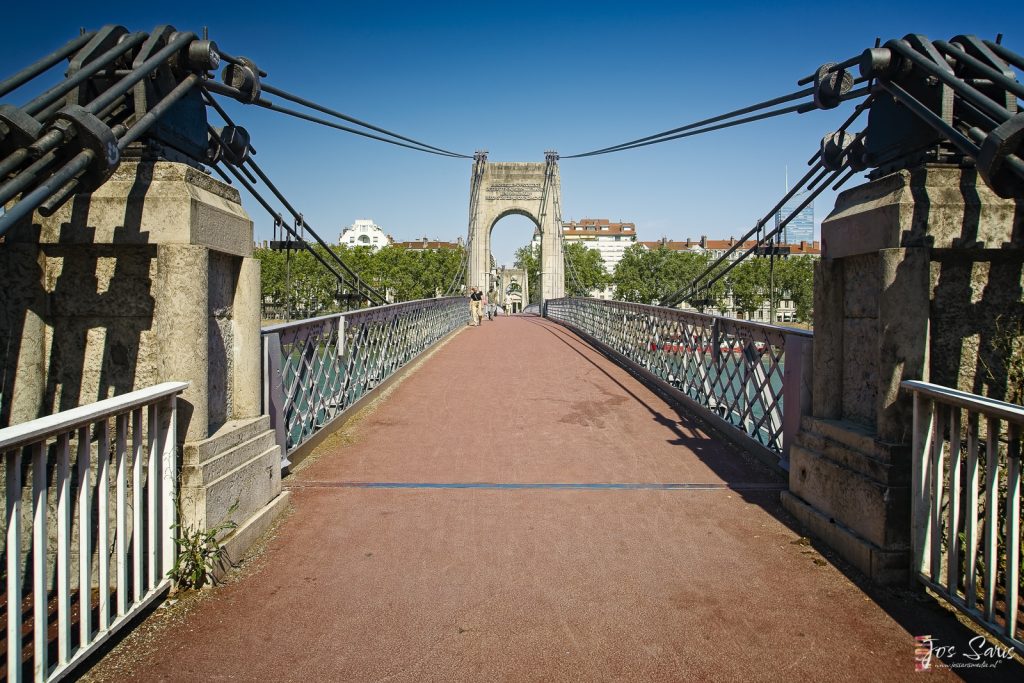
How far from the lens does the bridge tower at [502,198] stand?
37.3 meters

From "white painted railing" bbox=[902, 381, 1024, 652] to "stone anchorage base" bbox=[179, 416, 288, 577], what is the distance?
9.77 ft

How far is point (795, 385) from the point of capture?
167 inches

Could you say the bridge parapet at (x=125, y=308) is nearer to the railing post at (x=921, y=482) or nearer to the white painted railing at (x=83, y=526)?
the white painted railing at (x=83, y=526)

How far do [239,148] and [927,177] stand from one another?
3.64 metres

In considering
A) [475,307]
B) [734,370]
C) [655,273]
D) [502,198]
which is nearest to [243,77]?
[734,370]

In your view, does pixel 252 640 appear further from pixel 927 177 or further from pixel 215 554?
pixel 927 177

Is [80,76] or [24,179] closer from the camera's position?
[24,179]

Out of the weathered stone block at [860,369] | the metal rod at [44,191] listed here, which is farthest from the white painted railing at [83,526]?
the weathered stone block at [860,369]

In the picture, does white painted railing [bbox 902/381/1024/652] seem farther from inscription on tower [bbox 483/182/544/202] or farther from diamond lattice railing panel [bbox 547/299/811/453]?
inscription on tower [bbox 483/182/544/202]

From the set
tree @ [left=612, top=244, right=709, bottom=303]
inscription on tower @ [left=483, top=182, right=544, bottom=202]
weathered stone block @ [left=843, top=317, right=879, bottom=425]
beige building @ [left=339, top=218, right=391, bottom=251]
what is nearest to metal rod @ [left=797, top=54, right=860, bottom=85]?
weathered stone block @ [left=843, top=317, right=879, bottom=425]

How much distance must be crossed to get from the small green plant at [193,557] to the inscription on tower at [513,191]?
37622mm

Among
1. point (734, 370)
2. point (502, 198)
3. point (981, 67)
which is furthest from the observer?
point (502, 198)

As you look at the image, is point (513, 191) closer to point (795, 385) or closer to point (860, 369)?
point (795, 385)

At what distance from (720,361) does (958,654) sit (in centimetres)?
400
